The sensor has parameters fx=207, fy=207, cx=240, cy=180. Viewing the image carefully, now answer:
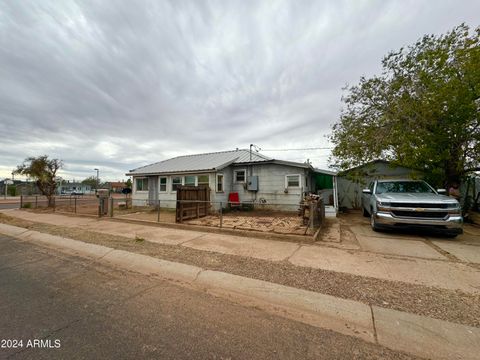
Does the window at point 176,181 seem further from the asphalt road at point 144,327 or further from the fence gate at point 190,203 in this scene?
the asphalt road at point 144,327

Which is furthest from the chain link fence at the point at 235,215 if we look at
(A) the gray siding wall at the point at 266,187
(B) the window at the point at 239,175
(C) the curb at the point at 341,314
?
(C) the curb at the point at 341,314

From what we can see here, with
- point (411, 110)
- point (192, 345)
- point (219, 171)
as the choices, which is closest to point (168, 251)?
point (192, 345)

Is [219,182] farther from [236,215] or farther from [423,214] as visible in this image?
[423,214]

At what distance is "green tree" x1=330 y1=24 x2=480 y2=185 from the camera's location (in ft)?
25.0

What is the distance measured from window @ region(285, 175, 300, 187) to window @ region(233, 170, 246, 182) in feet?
9.62

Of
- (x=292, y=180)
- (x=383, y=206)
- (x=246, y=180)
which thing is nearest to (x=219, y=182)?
(x=246, y=180)

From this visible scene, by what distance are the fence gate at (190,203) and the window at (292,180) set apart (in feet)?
15.4

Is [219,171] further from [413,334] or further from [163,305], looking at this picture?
[413,334]

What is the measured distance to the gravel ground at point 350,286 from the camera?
8.91 feet

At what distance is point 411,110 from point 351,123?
2.46 m

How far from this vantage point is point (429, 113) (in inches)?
312

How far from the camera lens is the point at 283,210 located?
39.8 feet

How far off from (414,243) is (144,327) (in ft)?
22.2

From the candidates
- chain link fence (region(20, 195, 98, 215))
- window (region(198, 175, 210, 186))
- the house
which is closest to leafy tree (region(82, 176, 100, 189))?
chain link fence (region(20, 195, 98, 215))
